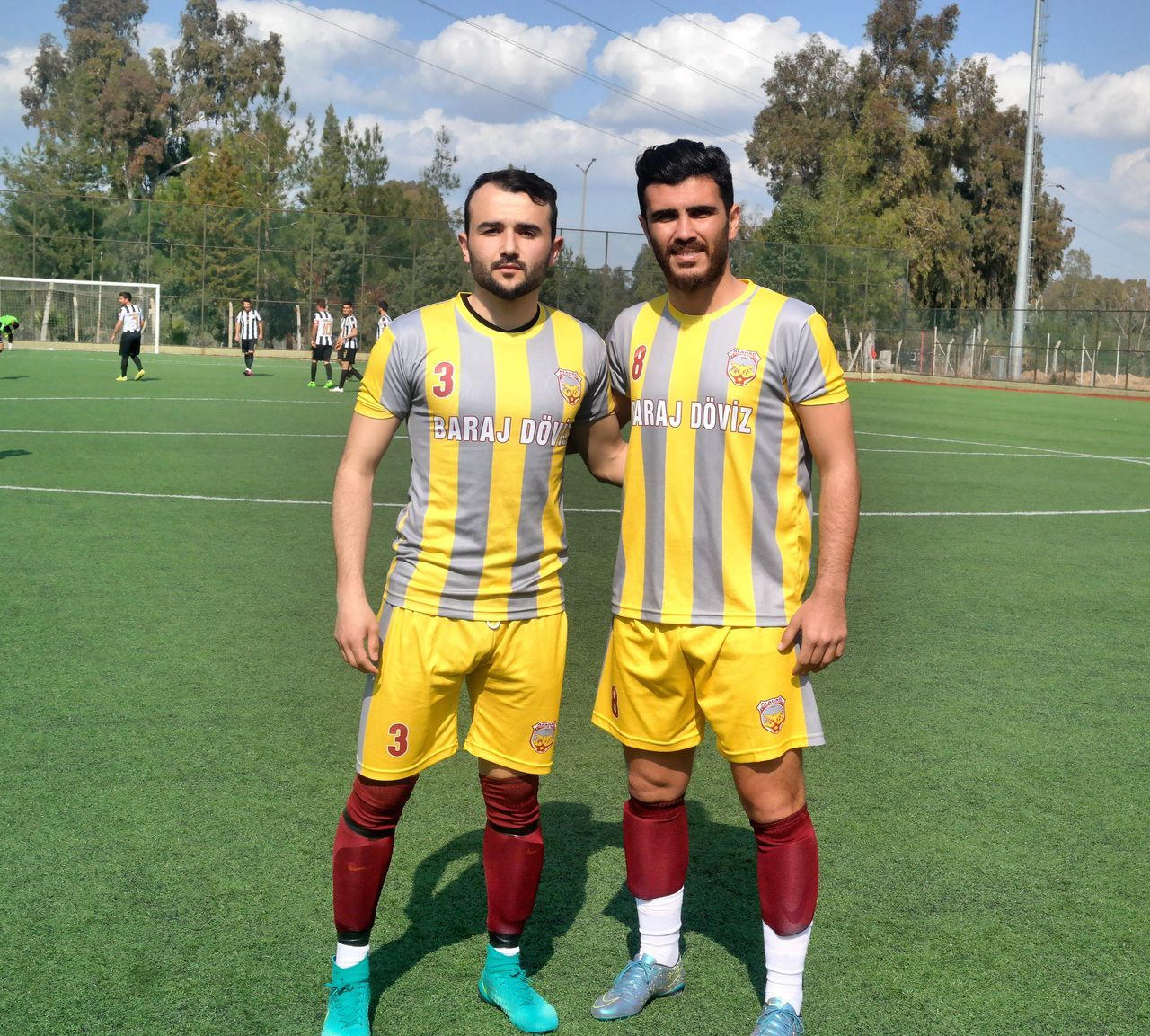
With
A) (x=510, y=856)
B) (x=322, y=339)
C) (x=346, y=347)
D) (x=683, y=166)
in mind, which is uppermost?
(x=322, y=339)

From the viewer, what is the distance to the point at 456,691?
3.30 meters

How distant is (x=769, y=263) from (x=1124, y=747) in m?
45.9

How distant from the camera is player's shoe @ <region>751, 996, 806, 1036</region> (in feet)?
10.3

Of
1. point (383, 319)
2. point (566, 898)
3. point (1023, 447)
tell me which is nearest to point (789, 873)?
point (566, 898)

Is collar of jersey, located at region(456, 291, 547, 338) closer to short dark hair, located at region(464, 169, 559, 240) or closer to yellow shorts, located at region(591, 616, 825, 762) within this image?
short dark hair, located at region(464, 169, 559, 240)

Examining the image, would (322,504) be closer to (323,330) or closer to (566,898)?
(566,898)

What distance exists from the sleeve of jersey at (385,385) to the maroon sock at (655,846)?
1.18 m

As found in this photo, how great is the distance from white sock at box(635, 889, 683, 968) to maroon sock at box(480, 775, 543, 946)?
308 millimetres

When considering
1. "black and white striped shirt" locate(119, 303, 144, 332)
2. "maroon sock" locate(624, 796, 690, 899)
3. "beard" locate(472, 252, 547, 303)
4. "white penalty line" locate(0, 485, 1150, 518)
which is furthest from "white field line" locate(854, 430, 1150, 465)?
"beard" locate(472, 252, 547, 303)

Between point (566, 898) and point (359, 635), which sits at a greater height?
point (359, 635)

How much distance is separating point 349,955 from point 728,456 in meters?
1.51

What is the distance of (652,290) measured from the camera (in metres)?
45.2

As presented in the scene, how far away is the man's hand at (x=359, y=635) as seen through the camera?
3189 millimetres

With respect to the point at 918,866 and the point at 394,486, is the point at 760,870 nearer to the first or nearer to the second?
the point at 918,866
